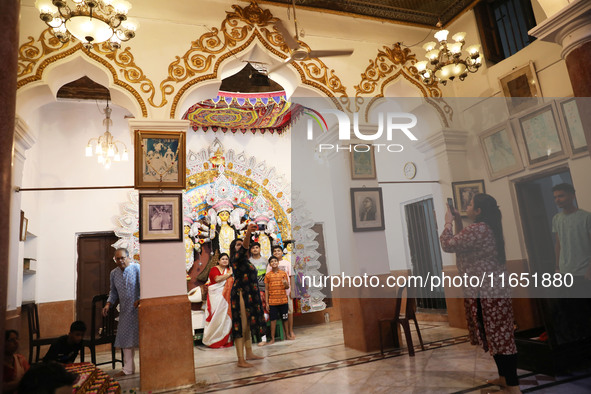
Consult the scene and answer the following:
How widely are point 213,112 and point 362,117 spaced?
3544 millimetres

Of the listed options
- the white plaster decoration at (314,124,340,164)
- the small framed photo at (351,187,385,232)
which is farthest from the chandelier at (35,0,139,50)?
the small framed photo at (351,187,385,232)

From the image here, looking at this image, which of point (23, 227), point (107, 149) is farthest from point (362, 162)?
point (23, 227)

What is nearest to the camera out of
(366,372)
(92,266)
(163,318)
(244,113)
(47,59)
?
(366,372)

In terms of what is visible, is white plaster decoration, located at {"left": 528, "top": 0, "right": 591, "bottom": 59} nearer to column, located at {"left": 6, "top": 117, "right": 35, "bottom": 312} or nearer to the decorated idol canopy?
the decorated idol canopy

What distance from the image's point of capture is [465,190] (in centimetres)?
594

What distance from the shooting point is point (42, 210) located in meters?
7.43

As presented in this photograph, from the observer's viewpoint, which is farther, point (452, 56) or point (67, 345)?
point (452, 56)

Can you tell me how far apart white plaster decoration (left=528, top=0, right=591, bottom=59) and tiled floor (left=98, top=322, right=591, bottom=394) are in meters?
3.33

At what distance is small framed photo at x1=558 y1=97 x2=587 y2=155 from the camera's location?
4656 mm

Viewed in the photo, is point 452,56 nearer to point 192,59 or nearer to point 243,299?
point 192,59

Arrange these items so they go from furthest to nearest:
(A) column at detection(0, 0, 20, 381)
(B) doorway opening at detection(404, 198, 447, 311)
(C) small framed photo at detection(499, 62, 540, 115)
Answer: (B) doorway opening at detection(404, 198, 447, 311) < (C) small framed photo at detection(499, 62, 540, 115) < (A) column at detection(0, 0, 20, 381)

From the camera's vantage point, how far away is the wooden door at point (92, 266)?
24.6 ft

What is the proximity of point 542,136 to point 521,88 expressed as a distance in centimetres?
82

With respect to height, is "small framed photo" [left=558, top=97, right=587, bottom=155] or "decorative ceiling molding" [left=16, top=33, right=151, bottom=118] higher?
"decorative ceiling molding" [left=16, top=33, right=151, bottom=118]
